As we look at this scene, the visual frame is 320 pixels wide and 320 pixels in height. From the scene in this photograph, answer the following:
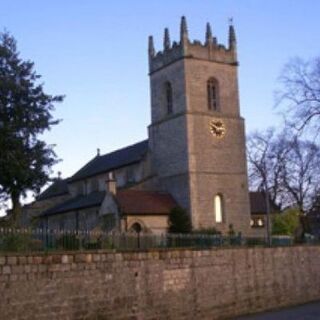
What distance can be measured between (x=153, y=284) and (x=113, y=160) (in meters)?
48.2

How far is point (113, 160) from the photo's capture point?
70000 millimetres

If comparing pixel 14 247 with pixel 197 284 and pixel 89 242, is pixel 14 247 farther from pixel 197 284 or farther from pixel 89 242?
pixel 197 284

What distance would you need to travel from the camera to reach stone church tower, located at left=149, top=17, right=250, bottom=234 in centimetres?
5688


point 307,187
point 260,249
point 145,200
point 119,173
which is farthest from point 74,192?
point 260,249

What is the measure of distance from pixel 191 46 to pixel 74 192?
2430cm

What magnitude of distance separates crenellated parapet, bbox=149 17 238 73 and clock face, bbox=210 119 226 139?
583cm

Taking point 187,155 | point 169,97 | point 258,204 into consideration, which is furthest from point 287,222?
point 169,97

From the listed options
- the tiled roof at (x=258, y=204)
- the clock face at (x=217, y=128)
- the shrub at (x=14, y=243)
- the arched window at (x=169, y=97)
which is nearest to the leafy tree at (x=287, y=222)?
the tiled roof at (x=258, y=204)

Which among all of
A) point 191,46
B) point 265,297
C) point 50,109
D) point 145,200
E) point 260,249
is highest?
point 191,46

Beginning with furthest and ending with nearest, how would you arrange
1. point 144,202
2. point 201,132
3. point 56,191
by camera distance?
point 56,191
point 201,132
point 144,202

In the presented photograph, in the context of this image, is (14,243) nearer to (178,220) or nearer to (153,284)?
(153,284)

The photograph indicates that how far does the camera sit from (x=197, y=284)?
2441 cm

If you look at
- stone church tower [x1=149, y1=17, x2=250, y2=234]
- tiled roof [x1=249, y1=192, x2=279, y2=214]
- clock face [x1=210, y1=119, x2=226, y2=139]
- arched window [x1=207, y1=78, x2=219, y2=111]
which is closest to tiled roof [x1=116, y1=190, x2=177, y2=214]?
stone church tower [x1=149, y1=17, x2=250, y2=234]

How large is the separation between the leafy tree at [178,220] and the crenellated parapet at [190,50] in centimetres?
1398
